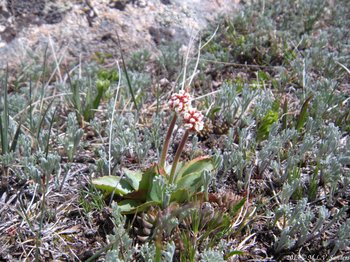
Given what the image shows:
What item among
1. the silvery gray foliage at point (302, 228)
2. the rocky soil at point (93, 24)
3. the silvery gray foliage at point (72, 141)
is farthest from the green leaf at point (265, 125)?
the rocky soil at point (93, 24)

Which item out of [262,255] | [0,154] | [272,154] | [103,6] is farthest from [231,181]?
[103,6]

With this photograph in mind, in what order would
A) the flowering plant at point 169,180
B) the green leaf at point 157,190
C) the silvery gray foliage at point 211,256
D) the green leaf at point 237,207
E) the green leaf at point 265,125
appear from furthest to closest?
the green leaf at point 265,125, the green leaf at point 237,207, the green leaf at point 157,190, the flowering plant at point 169,180, the silvery gray foliage at point 211,256

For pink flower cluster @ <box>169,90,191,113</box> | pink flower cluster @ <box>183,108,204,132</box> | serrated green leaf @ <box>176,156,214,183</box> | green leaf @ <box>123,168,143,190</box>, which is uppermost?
pink flower cluster @ <box>169,90,191,113</box>

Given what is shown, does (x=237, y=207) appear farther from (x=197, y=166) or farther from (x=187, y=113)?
(x=187, y=113)

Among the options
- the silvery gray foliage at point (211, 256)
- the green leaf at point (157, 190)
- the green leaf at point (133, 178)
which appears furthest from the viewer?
the green leaf at point (133, 178)

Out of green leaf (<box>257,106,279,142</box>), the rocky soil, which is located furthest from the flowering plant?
the rocky soil

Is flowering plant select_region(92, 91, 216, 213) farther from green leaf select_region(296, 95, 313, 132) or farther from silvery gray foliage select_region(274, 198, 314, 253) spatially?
green leaf select_region(296, 95, 313, 132)

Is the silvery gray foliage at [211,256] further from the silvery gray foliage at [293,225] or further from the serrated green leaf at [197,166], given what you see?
the serrated green leaf at [197,166]

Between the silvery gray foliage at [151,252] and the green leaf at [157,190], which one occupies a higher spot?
the green leaf at [157,190]
